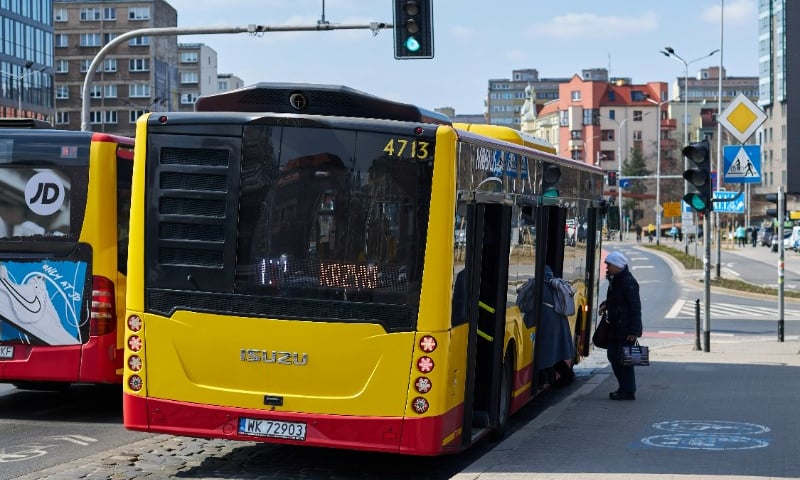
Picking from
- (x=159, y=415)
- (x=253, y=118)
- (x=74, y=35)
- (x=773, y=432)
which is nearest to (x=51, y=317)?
(x=159, y=415)

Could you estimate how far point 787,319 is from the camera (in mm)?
35219

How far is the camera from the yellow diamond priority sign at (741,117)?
71.5ft

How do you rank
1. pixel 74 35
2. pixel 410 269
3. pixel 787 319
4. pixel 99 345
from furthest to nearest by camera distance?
pixel 74 35, pixel 787 319, pixel 99 345, pixel 410 269

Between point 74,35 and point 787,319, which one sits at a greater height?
point 74,35

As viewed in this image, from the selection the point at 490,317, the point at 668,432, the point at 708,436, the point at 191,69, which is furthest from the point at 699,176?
the point at 191,69

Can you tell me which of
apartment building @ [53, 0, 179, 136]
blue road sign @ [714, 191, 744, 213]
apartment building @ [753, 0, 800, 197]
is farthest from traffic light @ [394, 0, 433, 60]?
apartment building @ [53, 0, 179, 136]

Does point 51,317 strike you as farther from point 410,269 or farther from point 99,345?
point 410,269

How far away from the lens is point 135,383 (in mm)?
10344

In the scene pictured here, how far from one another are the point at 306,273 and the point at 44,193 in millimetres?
4788

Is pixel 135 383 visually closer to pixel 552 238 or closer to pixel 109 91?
pixel 552 238

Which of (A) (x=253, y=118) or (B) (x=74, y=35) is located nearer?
(A) (x=253, y=118)

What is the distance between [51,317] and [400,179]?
5.25 metres

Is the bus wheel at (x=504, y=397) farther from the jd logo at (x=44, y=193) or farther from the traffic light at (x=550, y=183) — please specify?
the jd logo at (x=44, y=193)

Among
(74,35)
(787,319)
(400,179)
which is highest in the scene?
(74,35)
